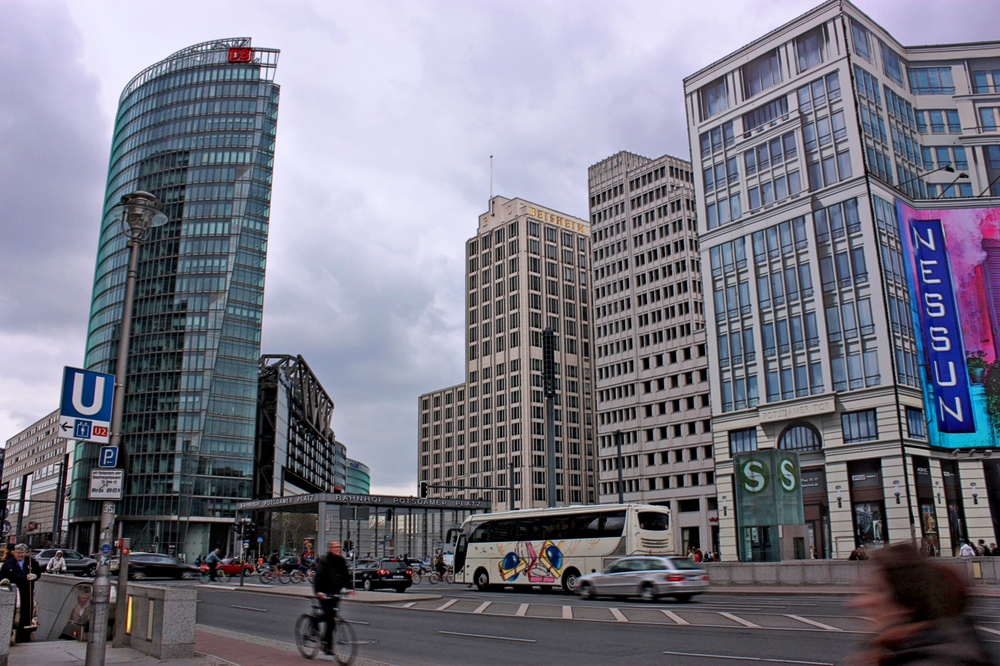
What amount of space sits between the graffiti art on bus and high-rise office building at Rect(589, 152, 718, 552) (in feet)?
208

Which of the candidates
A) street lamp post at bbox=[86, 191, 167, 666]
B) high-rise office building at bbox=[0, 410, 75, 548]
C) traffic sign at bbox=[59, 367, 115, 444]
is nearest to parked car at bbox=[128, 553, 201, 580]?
street lamp post at bbox=[86, 191, 167, 666]

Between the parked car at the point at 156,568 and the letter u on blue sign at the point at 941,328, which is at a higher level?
the letter u on blue sign at the point at 941,328

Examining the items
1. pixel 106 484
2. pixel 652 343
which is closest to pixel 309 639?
pixel 106 484

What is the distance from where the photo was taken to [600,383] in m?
112

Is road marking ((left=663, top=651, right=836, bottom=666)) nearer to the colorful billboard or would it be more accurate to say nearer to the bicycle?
the bicycle

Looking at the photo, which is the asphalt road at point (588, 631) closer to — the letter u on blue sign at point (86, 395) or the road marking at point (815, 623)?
the road marking at point (815, 623)

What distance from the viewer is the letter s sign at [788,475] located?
1577 inches

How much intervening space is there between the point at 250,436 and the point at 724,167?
7475cm

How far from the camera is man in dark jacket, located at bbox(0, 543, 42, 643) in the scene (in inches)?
589

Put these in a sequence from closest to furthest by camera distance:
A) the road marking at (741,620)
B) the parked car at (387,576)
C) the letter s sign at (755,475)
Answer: the road marking at (741,620) → the parked car at (387,576) → the letter s sign at (755,475)

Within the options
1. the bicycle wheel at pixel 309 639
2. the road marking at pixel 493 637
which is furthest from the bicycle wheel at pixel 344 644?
the road marking at pixel 493 637

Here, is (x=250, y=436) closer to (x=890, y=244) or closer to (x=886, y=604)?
(x=890, y=244)

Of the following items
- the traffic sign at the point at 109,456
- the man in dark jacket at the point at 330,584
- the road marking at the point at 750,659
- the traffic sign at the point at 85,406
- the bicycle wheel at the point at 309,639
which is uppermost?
the traffic sign at the point at 85,406

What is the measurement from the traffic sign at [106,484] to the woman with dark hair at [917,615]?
10.9 meters
